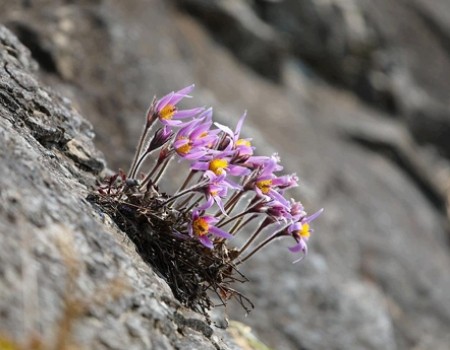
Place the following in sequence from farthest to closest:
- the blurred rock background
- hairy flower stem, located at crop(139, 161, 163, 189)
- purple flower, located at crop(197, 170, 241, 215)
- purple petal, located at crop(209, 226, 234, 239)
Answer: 1. the blurred rock background
2. hairy flower stem, located at crop(139, 161, 163, 189)
3. purple petal, located at crop(209, 226, 234, 239)
4. purple flower, located at crop(197, 170, 241, 215)

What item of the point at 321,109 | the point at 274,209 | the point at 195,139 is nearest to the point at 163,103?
the point at 195,139

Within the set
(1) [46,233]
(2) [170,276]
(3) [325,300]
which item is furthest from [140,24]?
(1) [46,233]

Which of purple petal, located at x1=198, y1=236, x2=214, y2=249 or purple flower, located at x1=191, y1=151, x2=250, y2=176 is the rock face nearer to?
purple petal, located at x1=198, y1=236, x2=214, y2=249

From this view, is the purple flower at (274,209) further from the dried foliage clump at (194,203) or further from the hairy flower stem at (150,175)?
the hairy flower stem at (150,175)

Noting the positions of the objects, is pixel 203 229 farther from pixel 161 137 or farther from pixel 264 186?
pixel 161 137

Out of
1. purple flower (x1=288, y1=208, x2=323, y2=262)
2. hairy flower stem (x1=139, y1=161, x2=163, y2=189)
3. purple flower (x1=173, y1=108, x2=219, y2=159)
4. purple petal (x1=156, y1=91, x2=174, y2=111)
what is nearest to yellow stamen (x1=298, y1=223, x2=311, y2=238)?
purple flower (x1=288, y1=208, x2=323, y2=262)

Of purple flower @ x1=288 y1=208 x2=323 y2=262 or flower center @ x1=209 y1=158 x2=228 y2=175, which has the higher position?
purple flower @ x1=288 y1=208 x2=323 y2=262

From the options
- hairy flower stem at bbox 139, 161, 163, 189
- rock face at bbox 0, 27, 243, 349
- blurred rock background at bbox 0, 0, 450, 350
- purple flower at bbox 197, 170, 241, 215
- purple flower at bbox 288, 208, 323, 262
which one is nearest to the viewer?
rock face at bbox 0, 27, 243, 349
